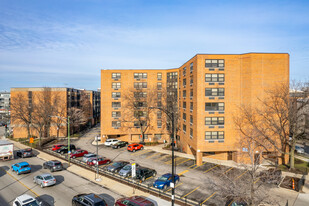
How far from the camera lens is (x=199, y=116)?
33.8m

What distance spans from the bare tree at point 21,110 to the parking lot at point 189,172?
17.1 metres

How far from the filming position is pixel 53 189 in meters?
23.6

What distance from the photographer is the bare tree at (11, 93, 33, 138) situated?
53.4m

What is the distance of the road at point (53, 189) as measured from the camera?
68.7 feet

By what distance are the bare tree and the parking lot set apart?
673 inches

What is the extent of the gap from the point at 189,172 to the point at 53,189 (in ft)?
59.6

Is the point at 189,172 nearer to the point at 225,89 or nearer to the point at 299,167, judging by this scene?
the point at 225,89

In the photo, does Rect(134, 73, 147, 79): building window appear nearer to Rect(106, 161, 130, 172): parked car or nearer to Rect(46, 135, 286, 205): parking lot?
Rect(46, 135, 286, 205): parking lot

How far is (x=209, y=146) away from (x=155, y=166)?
948 cm

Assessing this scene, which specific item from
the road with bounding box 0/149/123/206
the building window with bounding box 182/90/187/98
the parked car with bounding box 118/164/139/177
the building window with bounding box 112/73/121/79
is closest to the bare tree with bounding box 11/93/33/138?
the building window with bounding box 112/73/121/79

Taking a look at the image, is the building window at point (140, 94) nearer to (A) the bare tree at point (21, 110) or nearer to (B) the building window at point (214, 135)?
(B) the building window at point (214, 135)

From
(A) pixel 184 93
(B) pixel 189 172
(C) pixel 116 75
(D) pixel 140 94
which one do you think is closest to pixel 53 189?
(B) pixel 189 172

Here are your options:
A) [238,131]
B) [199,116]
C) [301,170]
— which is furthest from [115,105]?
[301,170]

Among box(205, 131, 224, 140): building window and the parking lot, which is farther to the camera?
box(205, 131, 224, 140): building window
